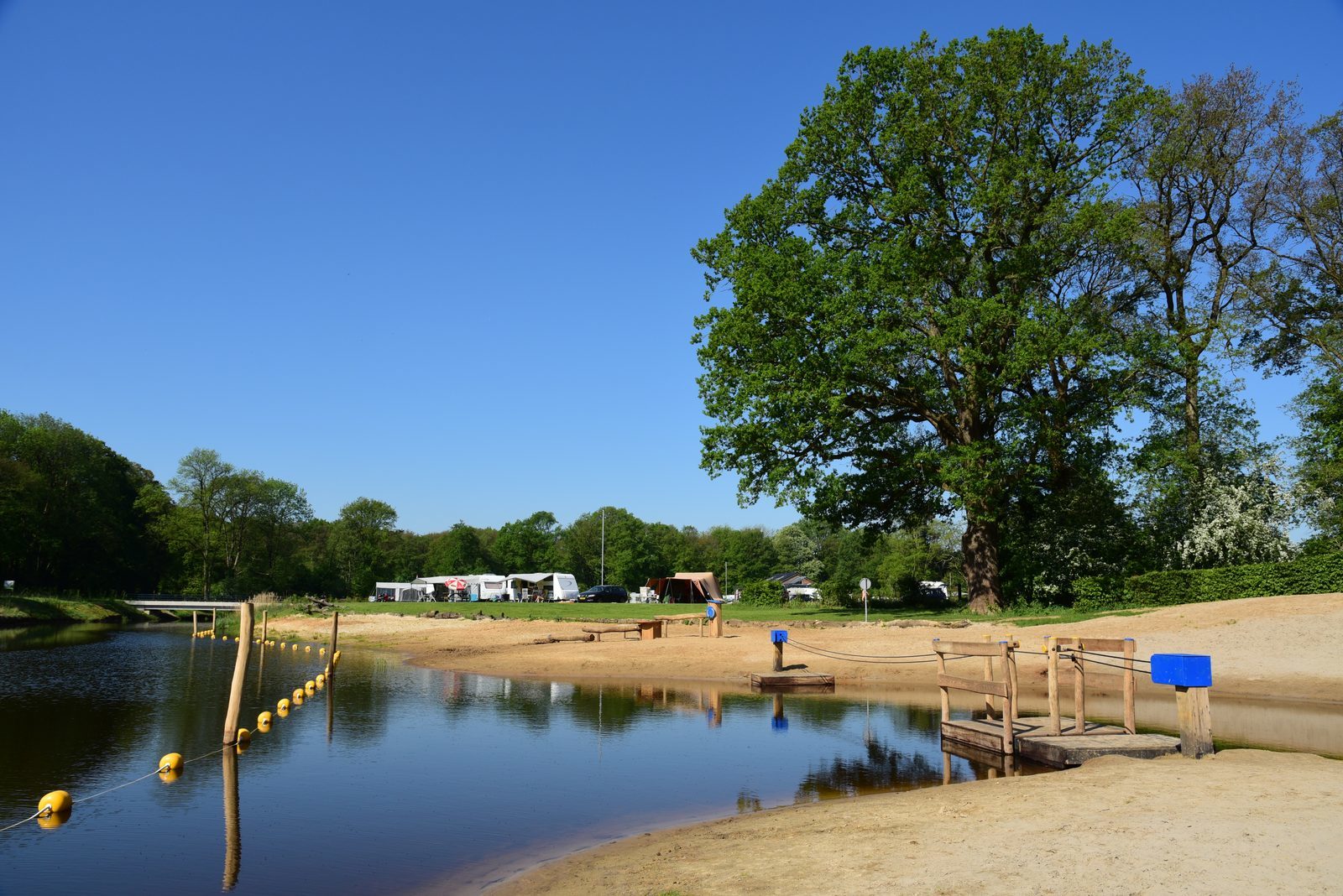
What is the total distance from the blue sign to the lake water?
316 centimetres

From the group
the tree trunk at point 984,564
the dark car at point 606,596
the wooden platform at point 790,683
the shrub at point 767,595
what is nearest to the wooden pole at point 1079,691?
the wooden platform at point 790,683

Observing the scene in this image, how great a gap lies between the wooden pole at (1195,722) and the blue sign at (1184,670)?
0.25 meters

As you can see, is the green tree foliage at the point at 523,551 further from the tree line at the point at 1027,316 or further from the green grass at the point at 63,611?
the tree line at the point at 1027,316

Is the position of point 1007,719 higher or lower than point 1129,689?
lower

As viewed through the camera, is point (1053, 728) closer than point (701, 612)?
Yes

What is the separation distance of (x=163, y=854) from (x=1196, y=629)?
25.7 metres

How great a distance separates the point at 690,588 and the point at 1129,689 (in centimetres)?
5302

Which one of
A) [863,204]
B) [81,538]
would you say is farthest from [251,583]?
[863,204]

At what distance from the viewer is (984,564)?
35.4 metres

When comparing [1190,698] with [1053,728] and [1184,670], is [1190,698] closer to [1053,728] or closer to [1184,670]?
[1184,670]

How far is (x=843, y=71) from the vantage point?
1384 inches

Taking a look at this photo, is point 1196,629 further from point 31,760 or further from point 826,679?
point 31,760

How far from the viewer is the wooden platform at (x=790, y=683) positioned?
23.9 metres

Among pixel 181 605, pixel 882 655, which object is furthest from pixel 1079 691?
pixel 181 605
